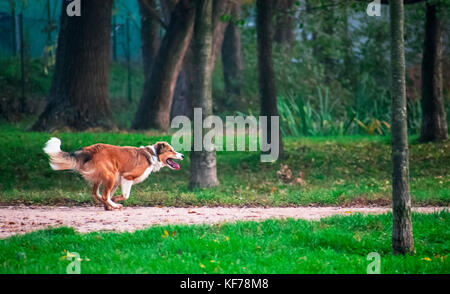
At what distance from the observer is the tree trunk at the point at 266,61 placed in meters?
15.3

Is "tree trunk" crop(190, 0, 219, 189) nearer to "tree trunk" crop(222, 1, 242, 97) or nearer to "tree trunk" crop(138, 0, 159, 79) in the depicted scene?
"tree trunk" crop(138, 0, 159, 79)

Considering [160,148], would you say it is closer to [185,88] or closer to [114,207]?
[114,207]

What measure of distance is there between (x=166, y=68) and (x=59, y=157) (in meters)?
9.35

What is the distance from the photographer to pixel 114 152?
1031 cm

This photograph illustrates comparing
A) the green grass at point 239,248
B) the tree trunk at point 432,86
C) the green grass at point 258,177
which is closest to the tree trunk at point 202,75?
the green grass at point 258,177

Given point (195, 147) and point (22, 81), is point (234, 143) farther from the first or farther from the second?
point (22, 81)

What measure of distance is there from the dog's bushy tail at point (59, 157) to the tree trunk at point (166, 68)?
9284 mm

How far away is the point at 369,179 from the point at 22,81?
1432 cm

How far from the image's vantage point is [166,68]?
740 inches

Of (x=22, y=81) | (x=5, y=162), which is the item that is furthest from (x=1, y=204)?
(x=22, y=81)

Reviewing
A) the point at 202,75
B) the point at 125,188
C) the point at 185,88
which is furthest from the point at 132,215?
the point at 185,88

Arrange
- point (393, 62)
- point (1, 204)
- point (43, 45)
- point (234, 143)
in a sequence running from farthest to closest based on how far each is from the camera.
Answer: point (43, 45), point (234, 143), point (1, 204), point (393, 62)

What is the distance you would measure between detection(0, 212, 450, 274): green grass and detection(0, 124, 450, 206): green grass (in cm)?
261
